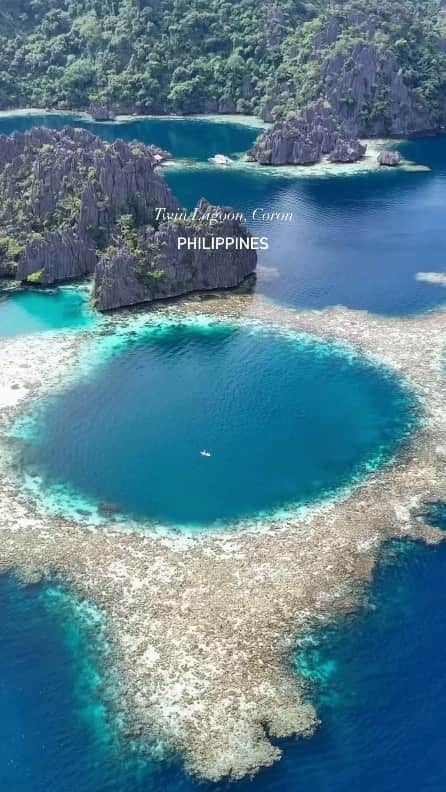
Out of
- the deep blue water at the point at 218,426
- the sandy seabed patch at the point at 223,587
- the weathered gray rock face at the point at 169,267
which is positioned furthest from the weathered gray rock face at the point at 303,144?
the sandy seabed patch at the point at 223,587

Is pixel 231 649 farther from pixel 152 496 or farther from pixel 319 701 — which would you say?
pixel 152 496

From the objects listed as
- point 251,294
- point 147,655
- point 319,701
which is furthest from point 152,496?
point 251,294

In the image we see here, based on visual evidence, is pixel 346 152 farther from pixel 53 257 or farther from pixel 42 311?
pixel 42 311

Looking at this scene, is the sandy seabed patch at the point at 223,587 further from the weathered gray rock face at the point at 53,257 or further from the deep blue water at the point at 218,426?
the weathered gray rock face at the point at 53,257

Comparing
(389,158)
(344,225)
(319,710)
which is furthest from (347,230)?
(319,710)

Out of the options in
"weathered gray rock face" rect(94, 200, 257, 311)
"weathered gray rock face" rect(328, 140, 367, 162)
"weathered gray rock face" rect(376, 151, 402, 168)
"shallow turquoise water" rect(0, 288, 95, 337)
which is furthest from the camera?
"weathered gray rock face" rect(328, 140, 367, 162)

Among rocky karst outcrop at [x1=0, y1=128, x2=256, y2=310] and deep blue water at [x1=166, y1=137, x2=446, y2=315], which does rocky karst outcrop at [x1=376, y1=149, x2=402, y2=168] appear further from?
rocky karst outcrop at [x1=0, y1=128, x2=256, y2=310]

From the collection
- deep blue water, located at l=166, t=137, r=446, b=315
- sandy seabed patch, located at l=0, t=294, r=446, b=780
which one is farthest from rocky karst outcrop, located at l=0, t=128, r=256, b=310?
sandy seabed patch, located at l=0, t=294, r=446, b=780
